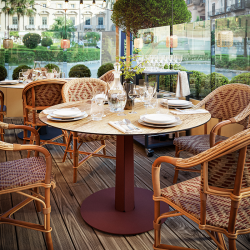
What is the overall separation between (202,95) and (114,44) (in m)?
5.58

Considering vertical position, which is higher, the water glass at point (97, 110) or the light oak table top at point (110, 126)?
the water glass at point (97, 110)

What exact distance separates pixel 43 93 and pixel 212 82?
2.23 meters

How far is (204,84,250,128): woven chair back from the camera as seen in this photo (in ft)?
9.04

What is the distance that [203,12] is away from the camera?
13.3 ft

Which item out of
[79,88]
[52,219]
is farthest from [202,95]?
[52,219]

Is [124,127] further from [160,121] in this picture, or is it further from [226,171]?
[226,171]

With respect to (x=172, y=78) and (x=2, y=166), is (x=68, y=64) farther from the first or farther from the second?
(x=2, y=166)

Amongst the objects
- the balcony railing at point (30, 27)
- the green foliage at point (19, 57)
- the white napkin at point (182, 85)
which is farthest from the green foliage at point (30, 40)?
the white napkin at point (182, 85)

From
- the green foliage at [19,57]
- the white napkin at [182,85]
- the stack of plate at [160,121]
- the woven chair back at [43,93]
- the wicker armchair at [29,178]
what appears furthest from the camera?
the green foliage at [19,57]

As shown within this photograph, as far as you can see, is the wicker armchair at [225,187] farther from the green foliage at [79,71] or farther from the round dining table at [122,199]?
the green foliage at [79,71]

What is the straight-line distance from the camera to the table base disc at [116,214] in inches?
81.2

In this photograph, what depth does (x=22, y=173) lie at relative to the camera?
1.75 meters

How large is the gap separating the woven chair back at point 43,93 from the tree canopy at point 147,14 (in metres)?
2.40

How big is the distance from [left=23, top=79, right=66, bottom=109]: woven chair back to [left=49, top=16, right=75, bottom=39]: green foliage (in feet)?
19.6
